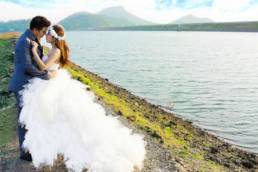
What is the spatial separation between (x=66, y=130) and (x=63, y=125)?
13 centimetres

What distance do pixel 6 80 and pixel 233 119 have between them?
13.4 meters

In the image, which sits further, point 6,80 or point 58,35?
point 6,80

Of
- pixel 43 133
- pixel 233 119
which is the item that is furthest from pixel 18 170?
pixel 233 119

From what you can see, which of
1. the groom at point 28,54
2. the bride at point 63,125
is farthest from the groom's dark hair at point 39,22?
the bride at point 63,125

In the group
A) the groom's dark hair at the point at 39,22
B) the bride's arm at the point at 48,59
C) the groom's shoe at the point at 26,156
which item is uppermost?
the groom's dark hair at the point at 39,22

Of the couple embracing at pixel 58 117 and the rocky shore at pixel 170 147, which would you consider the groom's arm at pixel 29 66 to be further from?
the rocky shore at pixel 170 147

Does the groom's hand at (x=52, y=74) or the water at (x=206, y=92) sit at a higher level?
the groom's hand at (x=52, y=74)

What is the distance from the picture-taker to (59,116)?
923 cm

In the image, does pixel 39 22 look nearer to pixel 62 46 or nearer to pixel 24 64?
pixel 62 46

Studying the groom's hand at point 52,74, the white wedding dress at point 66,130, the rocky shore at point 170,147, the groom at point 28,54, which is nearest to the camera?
the white wedding dress at point 66,130

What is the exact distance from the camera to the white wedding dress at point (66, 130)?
911 centimetres

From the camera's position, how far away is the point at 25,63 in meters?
9.37

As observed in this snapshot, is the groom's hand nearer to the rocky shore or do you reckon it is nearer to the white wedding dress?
the white wedding dress

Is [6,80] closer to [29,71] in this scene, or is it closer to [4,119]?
[4,119]
